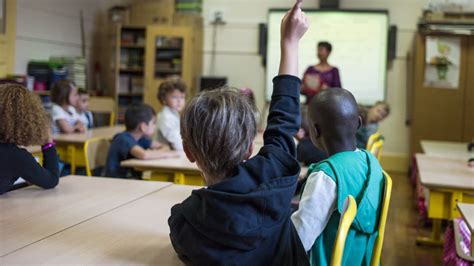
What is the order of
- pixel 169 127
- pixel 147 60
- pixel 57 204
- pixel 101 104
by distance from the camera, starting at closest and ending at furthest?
pixel 57 204, pixel 169 127, pixel 101 104, pixel 147 60

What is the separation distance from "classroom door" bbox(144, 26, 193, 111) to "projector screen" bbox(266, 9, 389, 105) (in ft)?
4.14

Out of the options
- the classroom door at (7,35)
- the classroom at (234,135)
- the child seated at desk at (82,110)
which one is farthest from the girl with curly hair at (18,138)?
the classroom door at (7,35)

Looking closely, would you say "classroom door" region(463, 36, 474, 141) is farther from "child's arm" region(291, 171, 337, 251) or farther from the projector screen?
"child's arm" region(291, 171, 337, 251)

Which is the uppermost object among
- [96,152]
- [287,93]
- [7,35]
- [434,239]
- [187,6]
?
[187,6]

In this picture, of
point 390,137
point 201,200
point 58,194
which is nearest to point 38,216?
point 58,194

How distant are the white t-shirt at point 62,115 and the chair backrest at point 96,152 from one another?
57 centimetres

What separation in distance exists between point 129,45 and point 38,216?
5.96 metres

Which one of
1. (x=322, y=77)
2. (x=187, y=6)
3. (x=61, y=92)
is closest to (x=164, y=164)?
(x=61, y=92)

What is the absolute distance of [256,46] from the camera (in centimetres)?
743

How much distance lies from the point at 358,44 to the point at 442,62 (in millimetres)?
1074

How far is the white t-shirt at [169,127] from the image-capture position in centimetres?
355

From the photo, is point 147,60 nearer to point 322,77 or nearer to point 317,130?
point 322,77

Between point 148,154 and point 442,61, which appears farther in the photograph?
point 442,61

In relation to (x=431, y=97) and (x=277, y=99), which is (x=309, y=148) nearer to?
(x=277, y=99)
